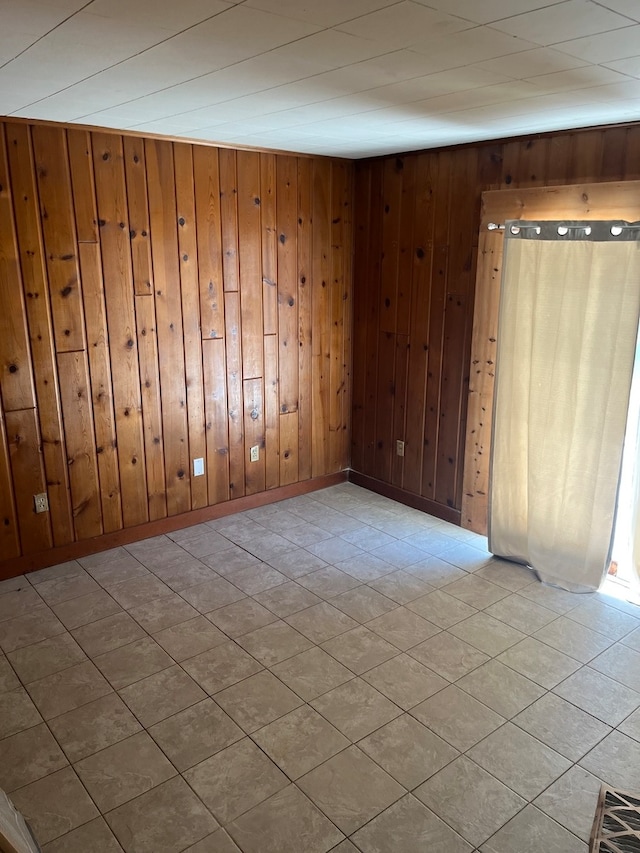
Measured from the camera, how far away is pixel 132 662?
9.15ft

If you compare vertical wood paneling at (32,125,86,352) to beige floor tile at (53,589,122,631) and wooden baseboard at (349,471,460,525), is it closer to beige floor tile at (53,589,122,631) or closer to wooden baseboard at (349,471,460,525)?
beige floor tile at (53,589,122,631)

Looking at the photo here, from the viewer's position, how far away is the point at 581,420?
10.6 feet

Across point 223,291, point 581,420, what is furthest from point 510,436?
point 223,291

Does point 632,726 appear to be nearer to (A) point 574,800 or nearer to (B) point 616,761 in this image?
(B) point 616,761

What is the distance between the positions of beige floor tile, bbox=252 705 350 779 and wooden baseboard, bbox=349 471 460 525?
198 cm

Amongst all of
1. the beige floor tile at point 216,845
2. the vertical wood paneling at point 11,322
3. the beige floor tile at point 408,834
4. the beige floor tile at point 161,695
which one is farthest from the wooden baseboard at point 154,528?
the beige floor tile at point 408,834

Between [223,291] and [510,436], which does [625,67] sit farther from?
[223,291]

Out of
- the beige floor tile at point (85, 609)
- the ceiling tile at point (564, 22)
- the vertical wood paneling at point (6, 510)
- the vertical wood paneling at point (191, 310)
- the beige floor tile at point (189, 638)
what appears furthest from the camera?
the vertical wood paneling at point (191, 310)

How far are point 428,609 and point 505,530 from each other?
29.5 inches

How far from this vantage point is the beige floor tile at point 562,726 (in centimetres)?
234

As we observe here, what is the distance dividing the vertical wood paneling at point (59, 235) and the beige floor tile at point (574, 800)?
293 centimetres

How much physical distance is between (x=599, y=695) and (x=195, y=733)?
157 centimetres

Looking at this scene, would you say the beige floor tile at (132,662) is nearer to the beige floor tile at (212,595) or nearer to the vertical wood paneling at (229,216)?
the beige floor tile at (212,595)

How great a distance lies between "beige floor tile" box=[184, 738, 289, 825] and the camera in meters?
2.08
